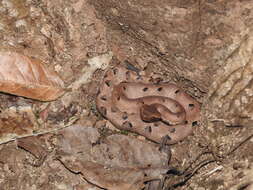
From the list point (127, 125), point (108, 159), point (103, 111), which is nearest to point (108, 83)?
point (103, 111)

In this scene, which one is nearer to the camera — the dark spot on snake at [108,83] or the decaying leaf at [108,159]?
the decaying leaf at [108,159]

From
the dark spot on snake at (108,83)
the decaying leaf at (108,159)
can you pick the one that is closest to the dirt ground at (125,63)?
the decaying leaf at (108,159)

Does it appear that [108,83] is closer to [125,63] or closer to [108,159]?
[125,63]

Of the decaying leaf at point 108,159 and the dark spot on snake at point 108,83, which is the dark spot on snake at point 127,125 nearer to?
the decaying leaf at point 108,159

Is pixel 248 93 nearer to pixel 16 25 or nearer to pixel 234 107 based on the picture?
pixel 234 107

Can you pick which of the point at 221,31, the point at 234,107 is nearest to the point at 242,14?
the point at 221,31

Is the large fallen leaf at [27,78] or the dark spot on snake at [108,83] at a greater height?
the dark spot on snake at [108,83]

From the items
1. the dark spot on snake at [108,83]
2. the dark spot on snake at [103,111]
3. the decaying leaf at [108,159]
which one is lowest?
the decaying leaf at [108,159]
